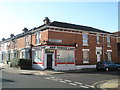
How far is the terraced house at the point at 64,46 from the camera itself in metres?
26.0

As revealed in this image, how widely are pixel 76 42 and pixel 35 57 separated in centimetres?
695

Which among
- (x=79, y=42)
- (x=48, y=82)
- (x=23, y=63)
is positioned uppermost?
(x=79, y=42)

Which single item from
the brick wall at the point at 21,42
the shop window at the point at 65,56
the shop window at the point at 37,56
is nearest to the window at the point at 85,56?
the shop window at the point at 65,56

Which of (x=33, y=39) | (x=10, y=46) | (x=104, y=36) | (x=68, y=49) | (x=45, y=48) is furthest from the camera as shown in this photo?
(x=10, y=46)

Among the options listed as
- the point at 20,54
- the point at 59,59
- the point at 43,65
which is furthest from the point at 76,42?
the point at 20,54

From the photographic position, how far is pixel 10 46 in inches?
1545

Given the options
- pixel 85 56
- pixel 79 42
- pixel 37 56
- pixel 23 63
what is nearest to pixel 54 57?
pixel 37 56

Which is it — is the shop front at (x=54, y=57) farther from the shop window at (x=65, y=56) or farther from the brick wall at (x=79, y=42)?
the brick wall at (x=79, y=42)

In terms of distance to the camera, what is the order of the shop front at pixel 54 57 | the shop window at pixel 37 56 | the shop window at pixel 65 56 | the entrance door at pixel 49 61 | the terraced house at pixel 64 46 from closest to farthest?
the shop front at pixel 54 57, the terraced house at pixel 64 46, the entrance door at pixel 49 61, the shop window at pixel 65 56, the shop window at pixel 37 56

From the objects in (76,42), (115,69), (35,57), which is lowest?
(115,69)

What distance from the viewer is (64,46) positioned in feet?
87.7

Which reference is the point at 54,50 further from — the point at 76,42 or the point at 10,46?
the point at 10,46

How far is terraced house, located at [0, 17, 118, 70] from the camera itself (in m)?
26.0

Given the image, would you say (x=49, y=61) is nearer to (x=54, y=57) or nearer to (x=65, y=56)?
(x=54, y=57)
